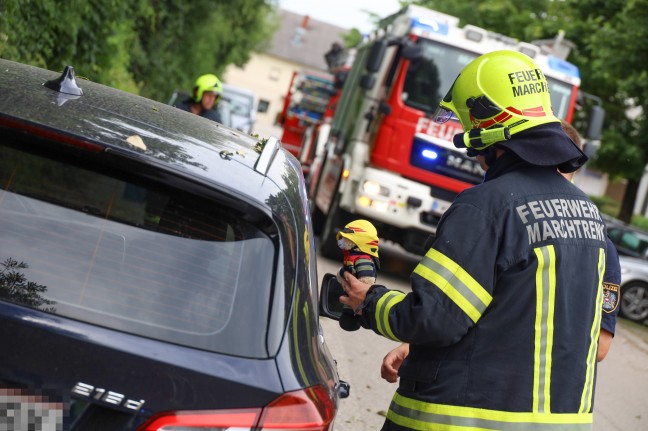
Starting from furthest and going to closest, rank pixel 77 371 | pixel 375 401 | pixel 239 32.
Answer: pixel 239 32, pixel 375 401, pixel 77 371

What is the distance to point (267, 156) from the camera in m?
3.46

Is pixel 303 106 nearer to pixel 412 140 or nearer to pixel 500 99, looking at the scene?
pixel 412 140

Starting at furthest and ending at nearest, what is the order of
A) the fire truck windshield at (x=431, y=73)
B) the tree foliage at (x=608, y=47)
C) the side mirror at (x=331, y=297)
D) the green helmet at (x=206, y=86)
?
the tree foliage at (x=608, y=47), the fire truck windshield at (x=431, y=73), the green helmet at (x=206, y=86), the side mirror at (x=331, y=297)

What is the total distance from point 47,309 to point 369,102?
37.2ft

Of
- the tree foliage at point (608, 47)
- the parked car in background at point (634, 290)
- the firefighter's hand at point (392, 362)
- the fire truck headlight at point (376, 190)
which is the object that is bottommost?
the firefighter's hand at point (392, 362)

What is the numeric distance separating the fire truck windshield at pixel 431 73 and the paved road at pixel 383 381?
227 cm

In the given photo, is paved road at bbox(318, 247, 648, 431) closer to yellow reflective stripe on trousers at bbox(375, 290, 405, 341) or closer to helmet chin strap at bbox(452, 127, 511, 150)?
yellow reflective stripe on trousers at bbox(375, 290, 405, 341)

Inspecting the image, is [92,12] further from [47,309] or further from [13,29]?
[47,309]

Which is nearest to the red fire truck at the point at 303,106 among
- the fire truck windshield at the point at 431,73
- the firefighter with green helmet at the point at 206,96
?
the fire truck windshield at the point at 431,73

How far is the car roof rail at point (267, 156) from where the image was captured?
3.25 metres

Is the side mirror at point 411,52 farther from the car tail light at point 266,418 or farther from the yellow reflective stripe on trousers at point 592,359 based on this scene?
the car tail light at point 266,418

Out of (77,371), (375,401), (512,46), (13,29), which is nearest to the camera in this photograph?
Answer: (77,371)

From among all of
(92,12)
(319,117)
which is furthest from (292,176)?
(319,117)

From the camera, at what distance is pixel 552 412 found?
9.75ft
